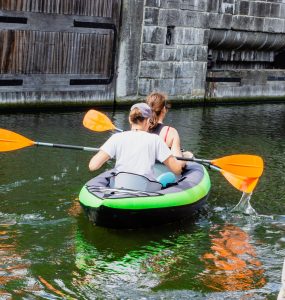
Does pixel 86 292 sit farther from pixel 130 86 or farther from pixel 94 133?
pixel 130 86

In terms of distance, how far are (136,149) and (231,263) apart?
135 cm

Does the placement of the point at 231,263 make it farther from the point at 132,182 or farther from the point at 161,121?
the point at 161,121

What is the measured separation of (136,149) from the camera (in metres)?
7.27

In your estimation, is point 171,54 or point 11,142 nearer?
point 11,142

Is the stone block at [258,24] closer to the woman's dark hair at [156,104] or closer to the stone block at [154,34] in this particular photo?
the stone block at [154,34]

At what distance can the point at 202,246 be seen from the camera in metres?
7.14

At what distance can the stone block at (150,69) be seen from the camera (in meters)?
15.3

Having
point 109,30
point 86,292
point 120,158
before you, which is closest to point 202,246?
point 120,158

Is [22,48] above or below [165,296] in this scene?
above

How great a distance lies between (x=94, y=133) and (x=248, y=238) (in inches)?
205

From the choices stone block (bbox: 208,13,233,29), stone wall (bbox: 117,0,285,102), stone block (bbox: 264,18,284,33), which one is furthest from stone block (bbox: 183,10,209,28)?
stone block (bbox: 264,18,284,33)

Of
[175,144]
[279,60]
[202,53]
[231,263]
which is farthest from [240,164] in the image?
[279,60]

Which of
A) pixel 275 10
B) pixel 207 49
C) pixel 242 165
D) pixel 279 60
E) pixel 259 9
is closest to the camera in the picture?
pixel 242 165

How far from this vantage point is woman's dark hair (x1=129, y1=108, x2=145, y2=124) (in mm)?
7207
